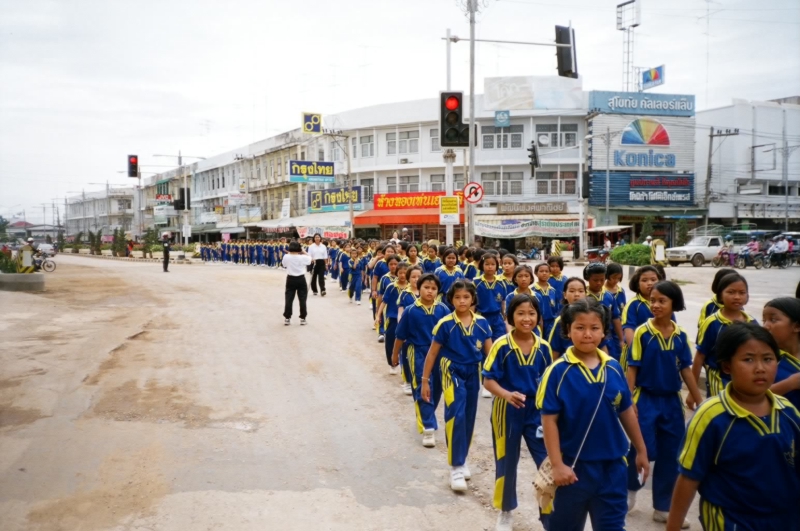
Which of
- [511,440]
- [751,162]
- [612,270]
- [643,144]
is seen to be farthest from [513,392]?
[751,162]

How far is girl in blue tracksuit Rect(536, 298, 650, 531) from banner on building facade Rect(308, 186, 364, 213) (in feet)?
124

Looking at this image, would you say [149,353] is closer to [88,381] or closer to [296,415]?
[88,381]

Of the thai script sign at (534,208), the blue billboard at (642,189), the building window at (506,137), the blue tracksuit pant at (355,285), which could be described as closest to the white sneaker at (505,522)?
the blue tracksuit pant at (355,285)

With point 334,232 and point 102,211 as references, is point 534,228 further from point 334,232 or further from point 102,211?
point 102,211

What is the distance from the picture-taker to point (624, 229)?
1505 inches

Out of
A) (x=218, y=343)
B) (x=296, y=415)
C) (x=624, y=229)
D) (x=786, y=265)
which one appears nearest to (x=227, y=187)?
(x=624, y=229)

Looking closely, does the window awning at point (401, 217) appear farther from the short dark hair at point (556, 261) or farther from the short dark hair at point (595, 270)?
the short dark hair at point (595, 270)

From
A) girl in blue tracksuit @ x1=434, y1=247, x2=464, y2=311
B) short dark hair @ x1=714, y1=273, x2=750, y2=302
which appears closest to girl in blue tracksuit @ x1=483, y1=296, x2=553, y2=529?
short dark hair @ x1=714, y1=273, x2=750, y2=302

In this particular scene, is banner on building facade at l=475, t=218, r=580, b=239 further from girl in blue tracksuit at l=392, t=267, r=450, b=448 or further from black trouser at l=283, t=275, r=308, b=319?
girl in blue tracksuit at l=392, t=267, r=450, b=448

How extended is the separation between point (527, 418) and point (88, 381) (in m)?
6.24

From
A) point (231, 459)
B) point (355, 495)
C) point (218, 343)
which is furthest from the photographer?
point (218, 343)

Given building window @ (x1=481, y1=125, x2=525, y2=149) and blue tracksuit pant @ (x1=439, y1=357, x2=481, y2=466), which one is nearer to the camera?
blue tracksuit pant @ (x1=439, y1=357, x2=481, y2=466)

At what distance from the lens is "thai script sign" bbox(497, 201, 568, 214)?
3778cm

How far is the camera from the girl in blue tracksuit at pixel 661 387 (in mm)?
4176
